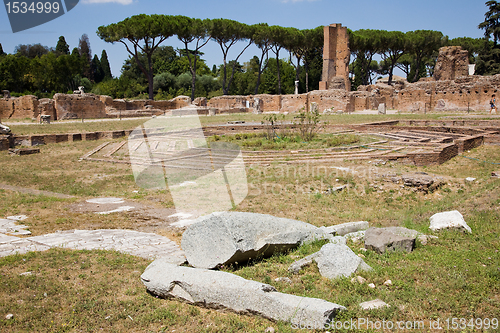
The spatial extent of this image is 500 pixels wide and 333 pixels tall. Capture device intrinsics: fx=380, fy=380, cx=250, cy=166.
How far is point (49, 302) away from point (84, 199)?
5.20 m

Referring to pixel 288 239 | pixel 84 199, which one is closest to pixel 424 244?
pixel 288 239

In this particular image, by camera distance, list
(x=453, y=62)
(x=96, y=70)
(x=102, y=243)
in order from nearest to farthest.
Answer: (x=102, y=243)
(x=453, y=62)
(x=96, y=70)

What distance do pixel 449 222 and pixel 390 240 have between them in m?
1.13

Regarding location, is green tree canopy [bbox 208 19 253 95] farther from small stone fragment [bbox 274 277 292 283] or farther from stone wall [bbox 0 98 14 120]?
small stone fragment [bbox 274 277 292 283]

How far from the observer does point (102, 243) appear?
212 inches

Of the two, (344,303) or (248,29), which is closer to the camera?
(344,303)

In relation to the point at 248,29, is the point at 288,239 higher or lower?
lower

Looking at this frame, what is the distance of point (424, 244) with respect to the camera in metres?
4.68

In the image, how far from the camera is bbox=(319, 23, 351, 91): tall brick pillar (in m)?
38.5

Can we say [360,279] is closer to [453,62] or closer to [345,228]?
[345,228]

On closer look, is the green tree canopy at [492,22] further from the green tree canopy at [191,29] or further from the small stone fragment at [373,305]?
the small stone fragment at [373,305]

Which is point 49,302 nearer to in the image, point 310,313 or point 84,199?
point 310,313

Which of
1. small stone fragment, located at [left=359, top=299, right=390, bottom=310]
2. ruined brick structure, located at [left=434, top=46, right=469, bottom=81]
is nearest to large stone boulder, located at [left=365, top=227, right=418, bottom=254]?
small stone fragment, located at [left=359, top=299, right=390, bottom=310]

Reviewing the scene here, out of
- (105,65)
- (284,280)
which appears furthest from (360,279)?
(105,65)
